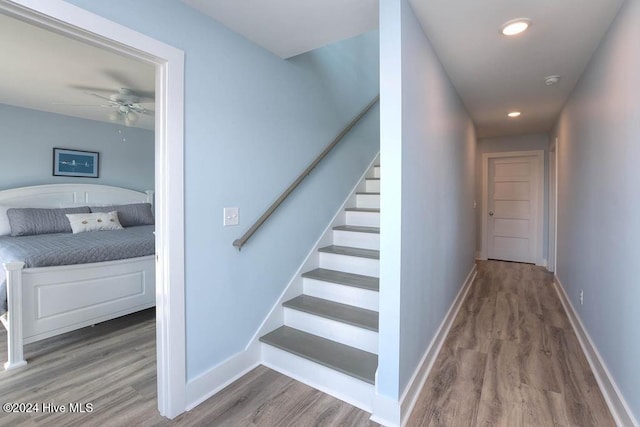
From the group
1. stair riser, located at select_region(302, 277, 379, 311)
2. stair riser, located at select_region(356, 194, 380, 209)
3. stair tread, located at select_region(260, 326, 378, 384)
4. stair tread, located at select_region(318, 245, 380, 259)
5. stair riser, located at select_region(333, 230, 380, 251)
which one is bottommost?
stair tread, located at select_region(260, 326, 378, 384)

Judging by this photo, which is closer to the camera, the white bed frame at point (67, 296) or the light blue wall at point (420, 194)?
the light blue wall at point (420, 194)

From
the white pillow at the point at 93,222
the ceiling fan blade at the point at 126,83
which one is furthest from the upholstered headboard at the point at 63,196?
the ceiling fan blade at the point at 126,83

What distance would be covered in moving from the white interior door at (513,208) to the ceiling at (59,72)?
5546mm

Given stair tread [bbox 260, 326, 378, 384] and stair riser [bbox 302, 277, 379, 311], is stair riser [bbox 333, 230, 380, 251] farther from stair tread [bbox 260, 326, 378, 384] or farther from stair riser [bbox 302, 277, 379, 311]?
stair tread [bbox 260, 326, 378, 384]

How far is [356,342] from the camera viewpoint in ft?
6.75

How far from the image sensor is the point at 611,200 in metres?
1.78

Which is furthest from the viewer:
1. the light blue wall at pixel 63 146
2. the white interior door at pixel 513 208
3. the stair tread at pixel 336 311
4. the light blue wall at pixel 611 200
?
the white interior door at pixel 513 208

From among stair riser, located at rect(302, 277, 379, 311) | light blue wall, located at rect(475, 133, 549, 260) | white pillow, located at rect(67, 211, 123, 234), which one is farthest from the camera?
light blue wall, located at rect(475, 133, 549, 260)

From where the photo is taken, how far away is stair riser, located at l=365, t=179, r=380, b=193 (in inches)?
142

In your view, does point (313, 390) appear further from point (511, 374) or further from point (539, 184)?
point (539, 184)

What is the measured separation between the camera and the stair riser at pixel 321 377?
175cm

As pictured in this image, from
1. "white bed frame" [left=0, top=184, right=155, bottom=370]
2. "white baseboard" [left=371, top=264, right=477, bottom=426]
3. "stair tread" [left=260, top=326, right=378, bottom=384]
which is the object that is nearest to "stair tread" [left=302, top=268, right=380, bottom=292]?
"stair tread" [left=260, top=326, right=378, bottom=384]

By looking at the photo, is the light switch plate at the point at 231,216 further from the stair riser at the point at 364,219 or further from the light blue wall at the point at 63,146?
the light blue wall at the point at 63,146

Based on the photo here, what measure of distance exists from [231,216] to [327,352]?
107 centimetres
